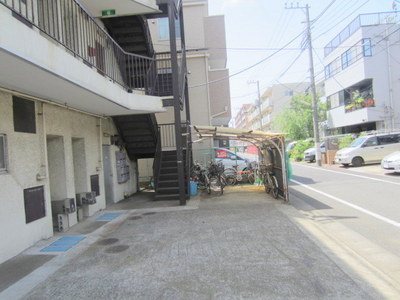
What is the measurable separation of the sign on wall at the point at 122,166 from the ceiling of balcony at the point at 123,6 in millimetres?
4332

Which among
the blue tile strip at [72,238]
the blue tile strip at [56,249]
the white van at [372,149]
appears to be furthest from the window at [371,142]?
the blue tile strip at [56,249]

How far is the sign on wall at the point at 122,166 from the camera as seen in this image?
9.61 m

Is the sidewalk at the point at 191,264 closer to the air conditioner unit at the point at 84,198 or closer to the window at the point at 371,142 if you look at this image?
the air conditioner unit at the point at 84,198

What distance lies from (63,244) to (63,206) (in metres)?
1.27

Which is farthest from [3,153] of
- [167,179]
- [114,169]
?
[167,179]

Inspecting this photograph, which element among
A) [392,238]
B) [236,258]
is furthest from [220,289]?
[392,238]

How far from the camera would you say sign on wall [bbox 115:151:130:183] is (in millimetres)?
9609

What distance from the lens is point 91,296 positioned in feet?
10.9

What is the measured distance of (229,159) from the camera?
13.4 metres

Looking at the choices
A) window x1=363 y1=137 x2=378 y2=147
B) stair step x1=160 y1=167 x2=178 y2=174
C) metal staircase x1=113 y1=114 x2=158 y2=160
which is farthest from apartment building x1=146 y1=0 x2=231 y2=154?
window x1=363 y1=137 x2=378 y2=147

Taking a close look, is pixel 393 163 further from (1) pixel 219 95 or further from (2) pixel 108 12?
(2) pixel 108 12

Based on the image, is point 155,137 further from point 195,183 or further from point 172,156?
point 195,183

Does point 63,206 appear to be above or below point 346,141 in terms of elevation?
below

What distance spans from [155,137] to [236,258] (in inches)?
259
